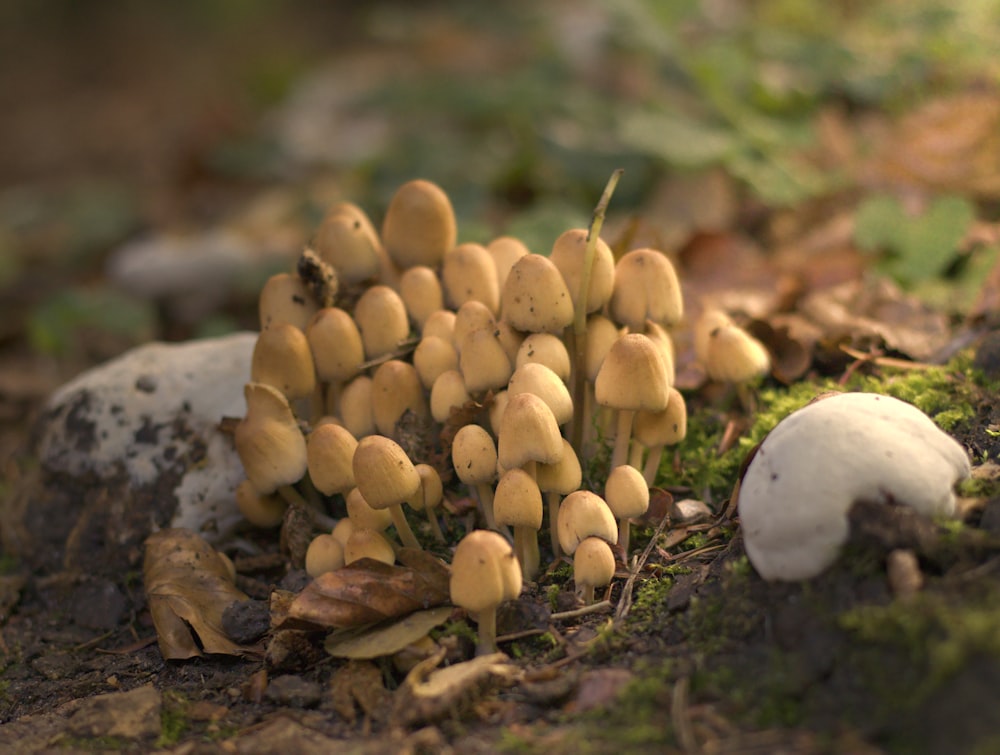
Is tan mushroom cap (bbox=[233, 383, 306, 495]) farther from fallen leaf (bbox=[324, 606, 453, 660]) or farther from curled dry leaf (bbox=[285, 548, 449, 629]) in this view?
fallen leaf (bbox=[324, 606, 453, 660])

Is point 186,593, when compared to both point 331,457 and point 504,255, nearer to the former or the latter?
point 331,457

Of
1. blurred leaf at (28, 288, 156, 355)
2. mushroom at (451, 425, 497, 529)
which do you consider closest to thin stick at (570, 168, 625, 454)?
mushroom at (451, 425, 497, 529)

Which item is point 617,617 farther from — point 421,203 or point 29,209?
point 29,209

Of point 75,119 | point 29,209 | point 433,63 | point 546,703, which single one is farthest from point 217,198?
point 546,703

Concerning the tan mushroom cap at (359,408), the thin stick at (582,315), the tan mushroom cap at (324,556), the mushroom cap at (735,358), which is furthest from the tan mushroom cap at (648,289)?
the tan mushroom cap at (324,556)

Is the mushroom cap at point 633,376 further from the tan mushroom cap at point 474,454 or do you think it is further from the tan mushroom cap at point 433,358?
the tan mushroom cap at point 433,358

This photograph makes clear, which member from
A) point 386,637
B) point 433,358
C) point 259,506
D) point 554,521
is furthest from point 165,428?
point 554,521

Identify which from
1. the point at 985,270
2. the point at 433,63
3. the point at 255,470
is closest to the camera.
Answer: the point at 255,470
